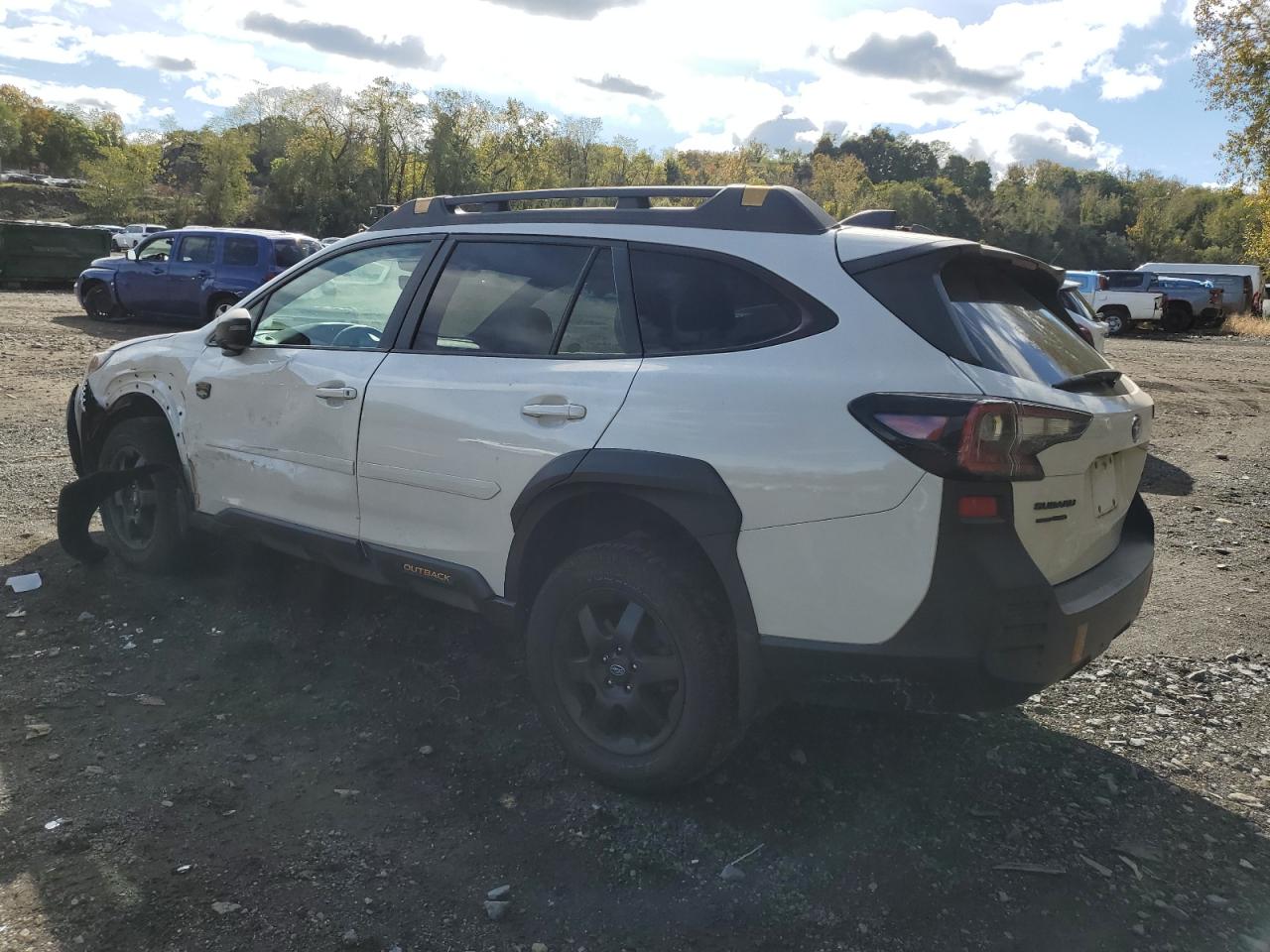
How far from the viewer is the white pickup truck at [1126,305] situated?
28766 mm

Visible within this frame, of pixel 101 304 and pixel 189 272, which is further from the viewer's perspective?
pixel 101 304

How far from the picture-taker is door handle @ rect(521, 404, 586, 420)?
306 centimetres

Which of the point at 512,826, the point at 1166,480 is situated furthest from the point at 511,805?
the point at 1166,480

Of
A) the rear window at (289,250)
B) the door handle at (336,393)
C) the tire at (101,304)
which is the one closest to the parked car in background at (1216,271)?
the rear window at (289,250)

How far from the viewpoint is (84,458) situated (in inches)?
203

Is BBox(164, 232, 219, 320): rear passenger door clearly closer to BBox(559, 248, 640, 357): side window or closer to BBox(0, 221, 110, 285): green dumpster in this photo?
BBox(0, 221, 110, 285): green dumpster

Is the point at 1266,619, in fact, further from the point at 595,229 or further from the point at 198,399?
the point at 198,399

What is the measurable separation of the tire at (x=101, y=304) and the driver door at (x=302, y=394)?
15604 millimetres

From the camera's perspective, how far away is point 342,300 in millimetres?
4125

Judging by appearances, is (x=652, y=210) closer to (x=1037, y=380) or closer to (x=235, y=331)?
(x=1037, y=380)

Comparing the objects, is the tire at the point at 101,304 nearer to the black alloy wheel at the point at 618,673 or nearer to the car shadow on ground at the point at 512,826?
the car shadow on ground at the point at 512,826

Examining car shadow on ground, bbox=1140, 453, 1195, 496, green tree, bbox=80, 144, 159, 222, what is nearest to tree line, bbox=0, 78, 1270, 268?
green tree, bbox=80, 144, 159, 222

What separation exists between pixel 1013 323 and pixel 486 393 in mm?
1677

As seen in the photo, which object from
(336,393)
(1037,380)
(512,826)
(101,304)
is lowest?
(512,826)
